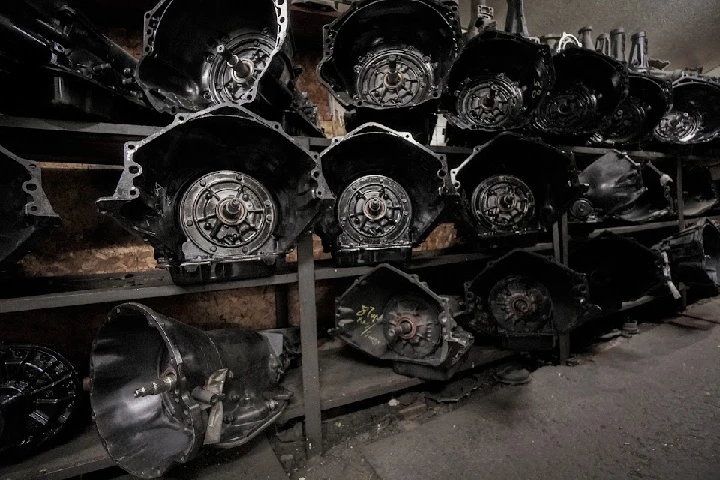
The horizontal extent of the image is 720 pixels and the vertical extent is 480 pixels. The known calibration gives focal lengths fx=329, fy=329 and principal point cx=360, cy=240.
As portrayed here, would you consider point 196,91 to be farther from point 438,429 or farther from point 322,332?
point 438,429

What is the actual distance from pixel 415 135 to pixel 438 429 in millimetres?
1394

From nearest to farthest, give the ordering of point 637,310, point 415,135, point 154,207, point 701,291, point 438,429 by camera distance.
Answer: point 154,207, point 438,429, point 415,135, point 637,310, point 701,291

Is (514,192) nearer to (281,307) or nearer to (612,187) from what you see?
(612,187)

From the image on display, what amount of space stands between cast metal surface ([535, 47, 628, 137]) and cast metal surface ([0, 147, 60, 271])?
7.47 feet

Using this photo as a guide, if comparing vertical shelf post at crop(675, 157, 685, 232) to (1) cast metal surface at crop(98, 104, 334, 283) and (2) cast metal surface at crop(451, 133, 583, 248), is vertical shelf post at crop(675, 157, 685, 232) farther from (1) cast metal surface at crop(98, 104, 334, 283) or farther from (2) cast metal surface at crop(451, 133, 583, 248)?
(1) cast metal surface at crop(98, 104, 334, 283)

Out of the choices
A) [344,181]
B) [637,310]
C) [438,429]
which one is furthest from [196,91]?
[637,310]

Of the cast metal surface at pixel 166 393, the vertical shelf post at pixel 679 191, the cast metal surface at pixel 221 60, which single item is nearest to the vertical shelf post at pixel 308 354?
the cast metal surface at pixel 166 393

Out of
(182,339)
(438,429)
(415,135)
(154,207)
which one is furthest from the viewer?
(415,135)

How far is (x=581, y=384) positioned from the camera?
175 cm

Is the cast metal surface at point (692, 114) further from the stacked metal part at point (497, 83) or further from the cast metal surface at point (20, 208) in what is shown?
the cast metal surface at point (20, 208)

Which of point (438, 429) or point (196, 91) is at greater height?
point (196, 91)

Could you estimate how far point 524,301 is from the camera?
176cm

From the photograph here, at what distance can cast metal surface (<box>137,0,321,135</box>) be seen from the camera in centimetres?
123

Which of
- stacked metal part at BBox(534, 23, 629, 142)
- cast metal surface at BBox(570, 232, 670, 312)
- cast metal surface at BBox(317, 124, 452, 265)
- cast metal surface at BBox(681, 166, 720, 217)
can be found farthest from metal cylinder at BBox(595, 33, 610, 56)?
cast metal surface at BBox(317, 124, 452, 265)
